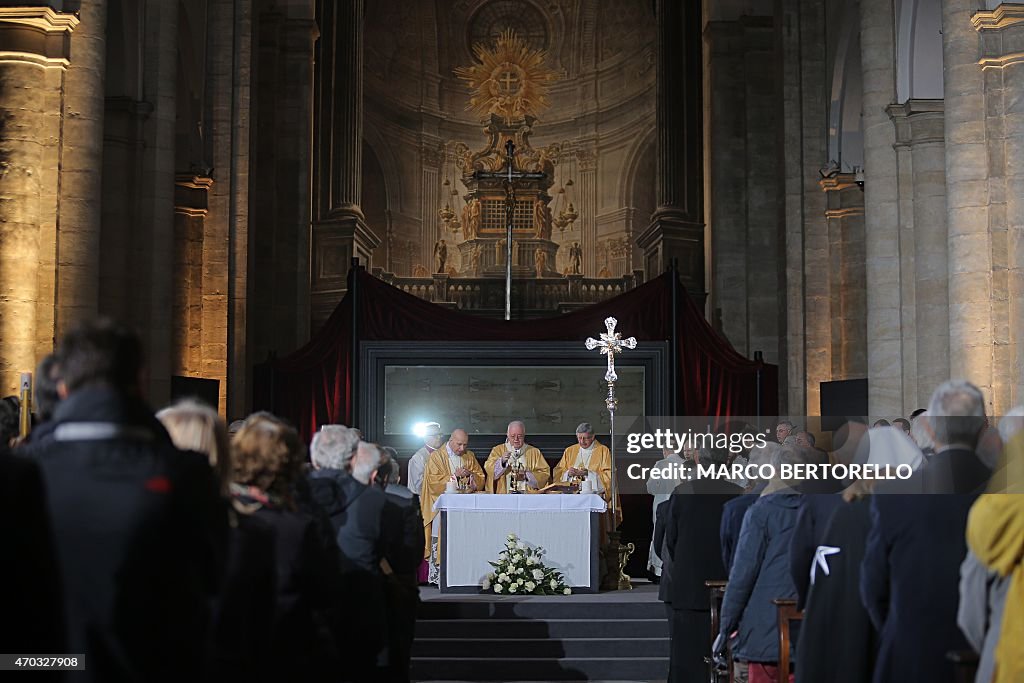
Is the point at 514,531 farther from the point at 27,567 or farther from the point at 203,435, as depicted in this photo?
the point at 27,567

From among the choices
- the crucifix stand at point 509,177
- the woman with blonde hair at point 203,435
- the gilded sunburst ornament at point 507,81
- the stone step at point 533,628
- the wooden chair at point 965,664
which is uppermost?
the gilded sunburst ornament at point 507,81

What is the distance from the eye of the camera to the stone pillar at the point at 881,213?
1548 cm

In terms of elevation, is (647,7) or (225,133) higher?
(647,7)

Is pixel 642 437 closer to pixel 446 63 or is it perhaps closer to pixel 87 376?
pixel 87 376

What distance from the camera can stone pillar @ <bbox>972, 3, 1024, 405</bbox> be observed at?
12.1 m

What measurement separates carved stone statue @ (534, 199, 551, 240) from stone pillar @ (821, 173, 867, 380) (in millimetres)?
7708

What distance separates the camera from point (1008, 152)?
12.3 metres

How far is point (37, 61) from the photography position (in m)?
12.0

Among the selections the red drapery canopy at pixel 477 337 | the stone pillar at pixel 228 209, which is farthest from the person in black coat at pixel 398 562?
the stone pillar at pixel 228 209

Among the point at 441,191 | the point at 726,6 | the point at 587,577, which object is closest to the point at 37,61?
the point at 587,577

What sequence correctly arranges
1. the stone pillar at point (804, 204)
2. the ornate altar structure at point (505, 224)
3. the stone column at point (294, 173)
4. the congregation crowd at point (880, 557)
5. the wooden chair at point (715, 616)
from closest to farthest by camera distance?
1. the congregation crowd at point (880, 557)
2. the wooden chair at point (715, 616)
3. the stone pillar at point (804, 204)
4. the stone column at point (294, 173)
5. the ornate altar structure at point (505, 224)

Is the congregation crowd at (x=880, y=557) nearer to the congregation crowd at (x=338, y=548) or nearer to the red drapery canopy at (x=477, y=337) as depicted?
the congregation crowd at (x=338, y=548)

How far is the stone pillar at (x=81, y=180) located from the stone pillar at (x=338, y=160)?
11788 millimetres

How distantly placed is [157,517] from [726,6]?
70.6ft
